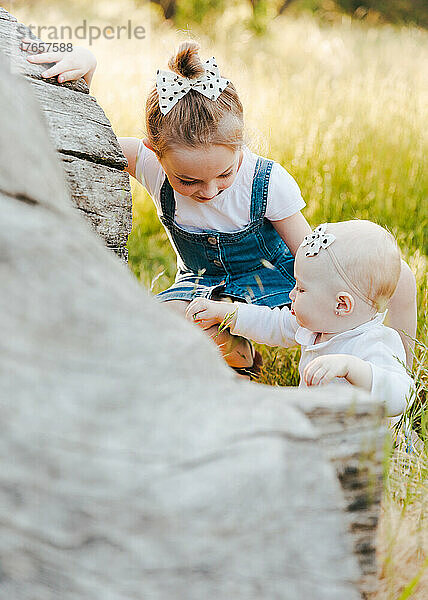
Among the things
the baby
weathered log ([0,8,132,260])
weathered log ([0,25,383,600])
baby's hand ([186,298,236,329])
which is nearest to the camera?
weathered log ([0,25,383,600])

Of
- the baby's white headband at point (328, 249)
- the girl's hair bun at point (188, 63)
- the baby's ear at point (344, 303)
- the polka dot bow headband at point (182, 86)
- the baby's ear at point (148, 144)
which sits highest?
the girl's hair bun at point (188, 63)

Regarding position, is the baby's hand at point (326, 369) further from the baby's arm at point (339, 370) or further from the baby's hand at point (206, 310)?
the baby's hand at point (206, 310)

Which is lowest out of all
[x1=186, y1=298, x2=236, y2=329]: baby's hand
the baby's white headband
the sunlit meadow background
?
the sunlit meadow background

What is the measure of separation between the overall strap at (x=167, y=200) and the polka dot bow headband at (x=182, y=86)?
33cm

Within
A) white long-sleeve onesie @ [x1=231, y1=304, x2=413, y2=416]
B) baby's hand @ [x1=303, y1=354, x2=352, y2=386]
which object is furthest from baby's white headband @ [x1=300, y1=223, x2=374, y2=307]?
baby's hand @ [x1=303, y1=354, x2=352, y2=386]

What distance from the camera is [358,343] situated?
1787 millimetres

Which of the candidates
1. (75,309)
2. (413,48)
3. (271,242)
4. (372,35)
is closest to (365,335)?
(271,242)

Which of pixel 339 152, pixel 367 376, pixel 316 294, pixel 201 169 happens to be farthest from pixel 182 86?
pixel 339 152

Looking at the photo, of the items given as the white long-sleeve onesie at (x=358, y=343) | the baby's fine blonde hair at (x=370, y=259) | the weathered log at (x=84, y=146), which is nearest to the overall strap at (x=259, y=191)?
the white long-sleeve onesie at (x=358, y=343)

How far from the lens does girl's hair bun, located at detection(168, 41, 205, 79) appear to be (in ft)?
7.27

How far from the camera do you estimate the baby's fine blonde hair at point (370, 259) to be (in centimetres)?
173

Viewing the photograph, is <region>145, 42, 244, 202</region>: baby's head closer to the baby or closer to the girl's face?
the girl's face

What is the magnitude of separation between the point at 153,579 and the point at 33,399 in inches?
10.8

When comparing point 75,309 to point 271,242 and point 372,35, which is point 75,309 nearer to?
point 271,242
